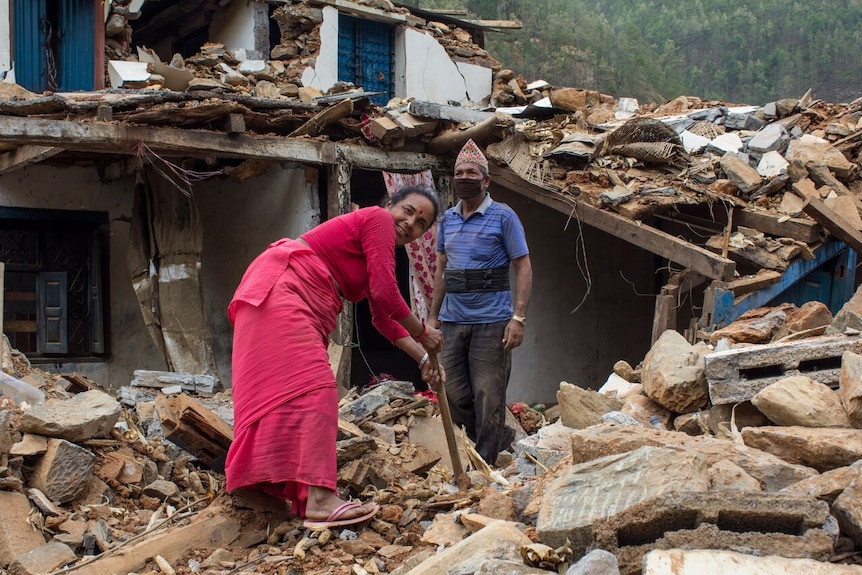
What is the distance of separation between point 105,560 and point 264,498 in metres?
0.68

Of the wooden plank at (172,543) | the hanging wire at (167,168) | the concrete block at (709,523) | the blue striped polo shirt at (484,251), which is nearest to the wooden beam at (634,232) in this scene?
the blue striped polo shirt at (484,251)

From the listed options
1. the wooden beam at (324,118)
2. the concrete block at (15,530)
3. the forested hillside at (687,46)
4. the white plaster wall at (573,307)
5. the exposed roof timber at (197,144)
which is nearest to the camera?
the concrete block at (15,530)

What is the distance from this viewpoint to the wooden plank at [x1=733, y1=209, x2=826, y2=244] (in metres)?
7.77

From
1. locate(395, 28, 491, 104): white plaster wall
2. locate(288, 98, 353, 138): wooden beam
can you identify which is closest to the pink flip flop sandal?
locate(288, 98, 353, 138): wooden beam

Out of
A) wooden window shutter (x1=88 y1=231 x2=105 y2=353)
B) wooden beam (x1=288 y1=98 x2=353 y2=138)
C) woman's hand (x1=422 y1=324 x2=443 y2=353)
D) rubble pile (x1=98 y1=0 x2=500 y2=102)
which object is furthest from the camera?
rubble pile (x1=98 y1=0 x2=500 y2=102)

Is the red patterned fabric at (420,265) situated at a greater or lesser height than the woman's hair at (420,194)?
lesser

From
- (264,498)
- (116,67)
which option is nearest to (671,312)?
(264,498)

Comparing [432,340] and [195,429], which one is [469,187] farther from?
[195,429]

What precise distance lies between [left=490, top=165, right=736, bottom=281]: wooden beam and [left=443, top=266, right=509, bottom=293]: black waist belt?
250cm

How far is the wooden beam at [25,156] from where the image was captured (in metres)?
7.51

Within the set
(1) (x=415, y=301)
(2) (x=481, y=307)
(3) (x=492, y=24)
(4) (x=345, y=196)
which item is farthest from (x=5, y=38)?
(3) (x=492, y=24)

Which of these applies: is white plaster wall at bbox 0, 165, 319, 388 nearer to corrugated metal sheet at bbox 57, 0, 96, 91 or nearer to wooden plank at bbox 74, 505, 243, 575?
corrugated metal sheet at bbox 57, 0, 96, 91

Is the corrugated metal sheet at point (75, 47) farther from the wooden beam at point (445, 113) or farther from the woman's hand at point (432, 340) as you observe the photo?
the woman's hand at point (432, 340)

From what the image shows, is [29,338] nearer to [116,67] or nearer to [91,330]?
[91,330]
